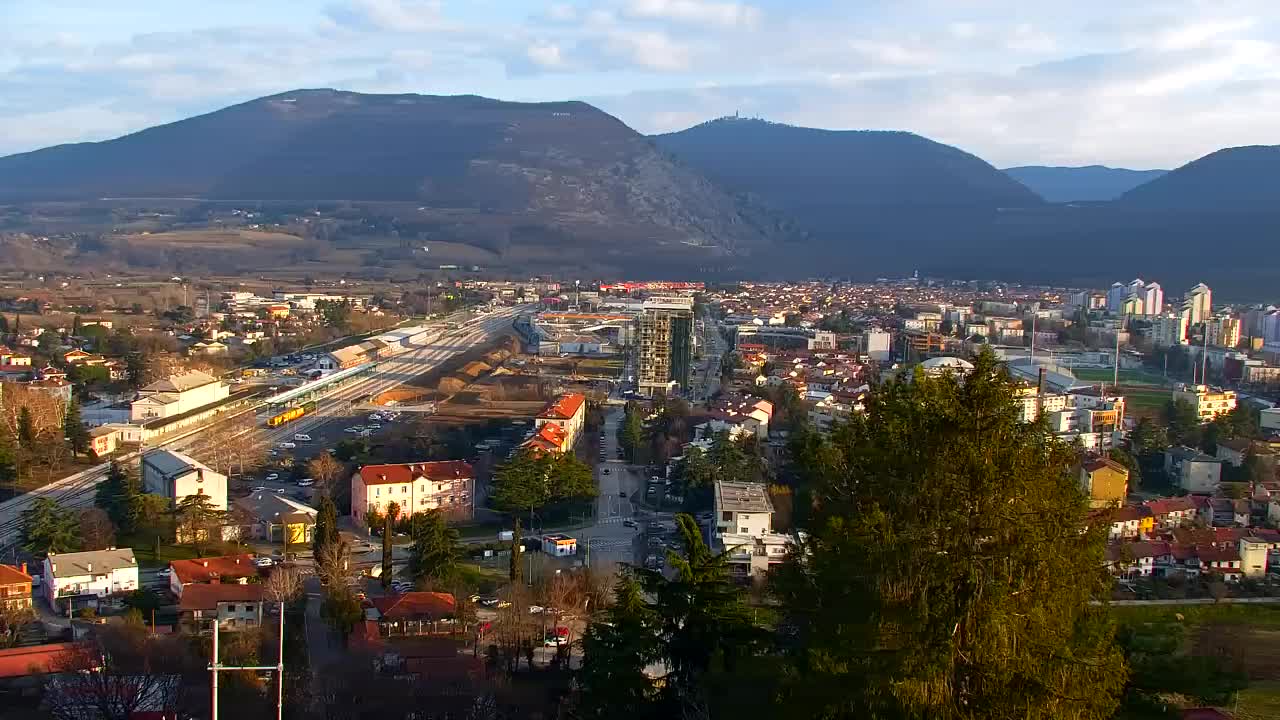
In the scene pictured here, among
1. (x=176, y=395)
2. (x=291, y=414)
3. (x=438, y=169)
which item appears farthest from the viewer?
(x=438, y=169)

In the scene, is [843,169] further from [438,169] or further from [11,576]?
[11,576]

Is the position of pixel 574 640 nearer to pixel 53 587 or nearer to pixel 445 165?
pixel 53 587

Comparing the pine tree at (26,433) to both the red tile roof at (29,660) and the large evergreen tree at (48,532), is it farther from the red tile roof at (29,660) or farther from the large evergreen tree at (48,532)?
the red tile roof at (29,660)

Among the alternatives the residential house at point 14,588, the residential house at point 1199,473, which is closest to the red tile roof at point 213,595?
the residential house at point 14,588

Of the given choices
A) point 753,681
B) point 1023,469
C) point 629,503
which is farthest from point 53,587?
point 1023,469

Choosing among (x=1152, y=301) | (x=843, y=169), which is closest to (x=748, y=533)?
(x=1152, y=301)

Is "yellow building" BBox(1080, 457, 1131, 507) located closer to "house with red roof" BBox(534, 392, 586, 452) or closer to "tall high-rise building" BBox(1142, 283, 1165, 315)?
"house with red roof" BBox(534, 392, 586, 452)
